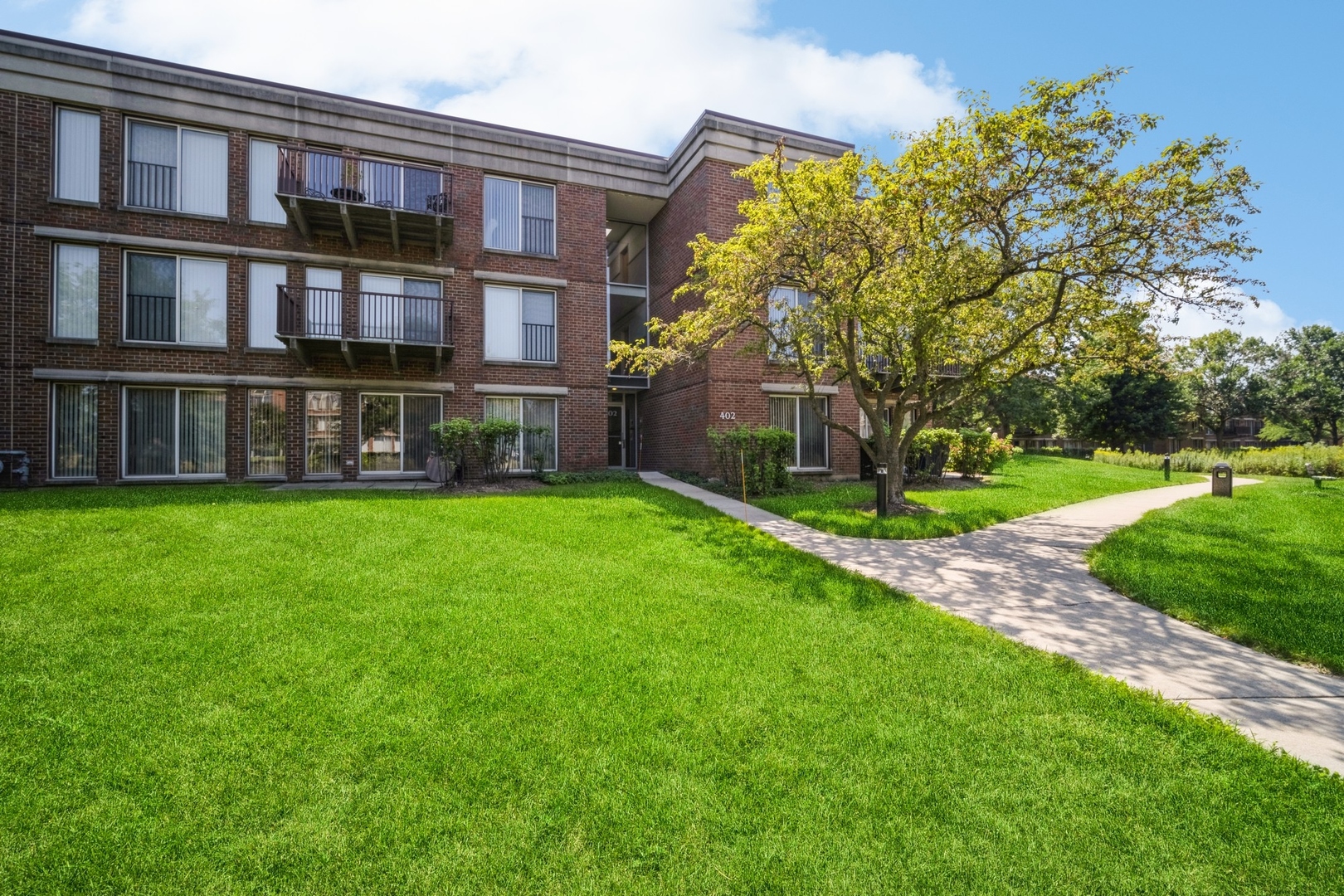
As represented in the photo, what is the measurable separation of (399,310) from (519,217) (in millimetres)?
4396

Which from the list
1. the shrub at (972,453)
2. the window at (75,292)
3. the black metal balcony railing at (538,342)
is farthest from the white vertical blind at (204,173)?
the shrub at (972,453)

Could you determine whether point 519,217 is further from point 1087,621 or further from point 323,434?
point 1087,621

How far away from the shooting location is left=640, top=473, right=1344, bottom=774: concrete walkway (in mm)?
3549

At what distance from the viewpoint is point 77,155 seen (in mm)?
13016

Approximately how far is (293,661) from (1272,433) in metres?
58.5

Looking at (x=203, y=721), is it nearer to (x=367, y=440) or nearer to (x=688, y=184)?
(x=367, y=440)

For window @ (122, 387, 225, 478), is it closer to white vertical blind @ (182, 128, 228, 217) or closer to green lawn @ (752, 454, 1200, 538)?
→ white vertical blind @ (182, 128, 228, 217)

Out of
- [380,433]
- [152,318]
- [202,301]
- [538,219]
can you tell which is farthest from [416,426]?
[538,219]

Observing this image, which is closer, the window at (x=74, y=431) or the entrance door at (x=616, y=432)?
the window at (x=74, y=431)

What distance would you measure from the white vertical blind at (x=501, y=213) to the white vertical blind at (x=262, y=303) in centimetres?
528

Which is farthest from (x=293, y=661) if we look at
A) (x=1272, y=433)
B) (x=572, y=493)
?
(x=1272, y=433)

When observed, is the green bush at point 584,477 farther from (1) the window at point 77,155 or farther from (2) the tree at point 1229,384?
(2) the tree at point 1229,384

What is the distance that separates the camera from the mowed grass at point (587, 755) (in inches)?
89.8

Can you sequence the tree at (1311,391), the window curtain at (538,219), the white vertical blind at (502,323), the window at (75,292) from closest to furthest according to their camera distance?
the window at (75,292) → the white vertical blind at (502,323) → the window curtain at (538,219) → the tree at (1311,391)
